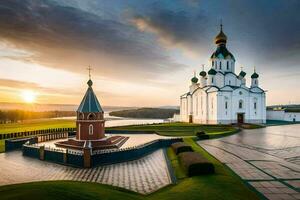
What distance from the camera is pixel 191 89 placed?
196 ft

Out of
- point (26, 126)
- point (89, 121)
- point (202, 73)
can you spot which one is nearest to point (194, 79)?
point (202, 73)

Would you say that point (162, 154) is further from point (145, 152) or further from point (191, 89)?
point (191, 89)

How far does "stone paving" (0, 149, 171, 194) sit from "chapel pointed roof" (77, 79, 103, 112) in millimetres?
6540

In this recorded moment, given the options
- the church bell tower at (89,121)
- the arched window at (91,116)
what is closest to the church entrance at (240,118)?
the church bell tower at (89,121)

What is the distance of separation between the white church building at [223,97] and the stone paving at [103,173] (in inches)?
1289

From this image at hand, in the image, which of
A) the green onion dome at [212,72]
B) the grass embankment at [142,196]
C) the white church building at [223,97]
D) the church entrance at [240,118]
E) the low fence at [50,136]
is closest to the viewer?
the grass embankment at [142,196]

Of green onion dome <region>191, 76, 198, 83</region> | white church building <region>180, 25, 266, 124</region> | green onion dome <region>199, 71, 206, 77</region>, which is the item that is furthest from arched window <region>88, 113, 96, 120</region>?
green onion dome <region>191, 76, 198, 83</region>

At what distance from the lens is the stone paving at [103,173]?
13.1m

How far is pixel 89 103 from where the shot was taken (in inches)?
936

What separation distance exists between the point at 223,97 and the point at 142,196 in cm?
4151

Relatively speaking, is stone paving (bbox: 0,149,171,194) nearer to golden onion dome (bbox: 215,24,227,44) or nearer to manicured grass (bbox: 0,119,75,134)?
manicured grass (bbox: 0,119,75,134)

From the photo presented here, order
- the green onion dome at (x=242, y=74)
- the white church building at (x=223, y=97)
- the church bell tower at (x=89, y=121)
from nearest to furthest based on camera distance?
the church bell tower at (x=89, y=121) < the white church building at (x=223, y=97) < the green onion dome at (x=242, y=74)

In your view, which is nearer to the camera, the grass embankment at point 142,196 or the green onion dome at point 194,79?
the grass embankment at point 142,196

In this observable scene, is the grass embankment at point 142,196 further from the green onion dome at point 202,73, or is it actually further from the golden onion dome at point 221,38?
the golden onion dome at point 221,38
